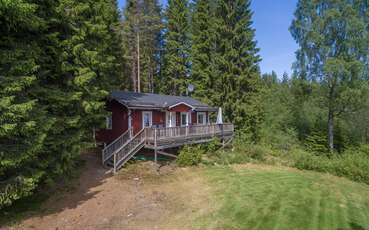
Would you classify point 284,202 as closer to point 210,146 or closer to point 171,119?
point 210,146

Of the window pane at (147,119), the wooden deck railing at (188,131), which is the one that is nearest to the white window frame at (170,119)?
the window pane at (147,119)

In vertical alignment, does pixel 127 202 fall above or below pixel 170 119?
below

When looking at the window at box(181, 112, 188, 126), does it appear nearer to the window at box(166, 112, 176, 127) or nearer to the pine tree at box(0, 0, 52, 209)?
the window at box(166, 112, 176, 127)

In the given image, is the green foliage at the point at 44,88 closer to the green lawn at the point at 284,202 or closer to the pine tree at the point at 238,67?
the green lawn at the point at 284,202

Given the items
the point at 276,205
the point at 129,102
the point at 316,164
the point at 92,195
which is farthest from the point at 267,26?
the point at 92,195

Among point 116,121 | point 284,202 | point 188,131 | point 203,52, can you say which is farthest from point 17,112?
point 203,52

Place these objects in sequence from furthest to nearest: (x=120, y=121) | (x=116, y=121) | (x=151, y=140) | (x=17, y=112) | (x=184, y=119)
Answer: (x=184, y=119) < (x=116, y=121) < (x=120, y=121) < (x=151, y=140) < (x=17, y=112)
